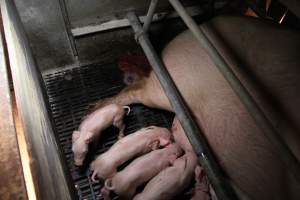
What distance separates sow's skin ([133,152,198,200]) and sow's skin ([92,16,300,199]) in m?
0.22

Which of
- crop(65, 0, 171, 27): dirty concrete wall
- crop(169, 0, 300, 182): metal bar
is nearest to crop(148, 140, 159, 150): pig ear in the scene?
crop(169, 0, 300, 182): metal bar

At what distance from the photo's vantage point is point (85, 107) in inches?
113

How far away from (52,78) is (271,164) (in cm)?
210

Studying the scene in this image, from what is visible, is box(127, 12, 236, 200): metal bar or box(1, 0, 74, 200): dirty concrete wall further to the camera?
box(127, 12, 236, 200): metal bar

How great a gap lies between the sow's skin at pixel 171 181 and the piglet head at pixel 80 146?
53 cm

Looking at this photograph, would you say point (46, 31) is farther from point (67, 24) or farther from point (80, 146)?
point (80, 146)

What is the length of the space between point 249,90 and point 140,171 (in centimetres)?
90

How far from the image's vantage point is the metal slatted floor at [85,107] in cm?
250

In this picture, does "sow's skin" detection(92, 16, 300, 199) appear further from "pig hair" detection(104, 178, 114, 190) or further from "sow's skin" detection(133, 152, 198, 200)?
"pig hair" detection(104, 178, 114, 190)

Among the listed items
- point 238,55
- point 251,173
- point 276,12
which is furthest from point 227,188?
point 276,12

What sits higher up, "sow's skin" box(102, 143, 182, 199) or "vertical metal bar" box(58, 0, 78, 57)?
"vertical metal bar" box(58, 0, 78, 57)

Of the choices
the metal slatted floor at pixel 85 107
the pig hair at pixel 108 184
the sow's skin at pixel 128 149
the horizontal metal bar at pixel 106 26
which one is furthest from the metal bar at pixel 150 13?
the pig hair at pixel 108 184

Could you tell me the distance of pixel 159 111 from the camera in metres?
2.89

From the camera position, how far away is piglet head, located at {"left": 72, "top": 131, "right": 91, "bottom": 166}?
93.3 inches
